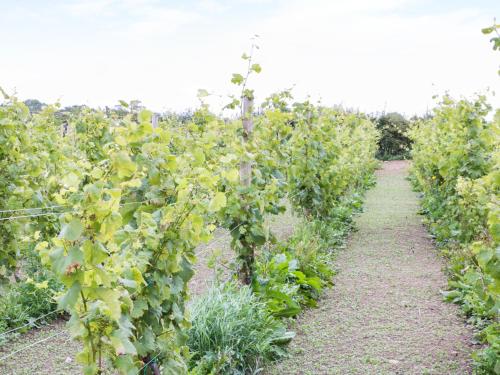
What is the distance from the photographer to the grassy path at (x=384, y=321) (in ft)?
13.8

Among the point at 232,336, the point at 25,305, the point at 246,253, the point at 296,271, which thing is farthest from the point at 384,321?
the point at 25,305

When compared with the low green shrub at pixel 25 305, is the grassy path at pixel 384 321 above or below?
below

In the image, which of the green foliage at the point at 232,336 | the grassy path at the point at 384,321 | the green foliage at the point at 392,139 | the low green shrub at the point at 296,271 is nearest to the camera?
the green foliage at the point at 232,336

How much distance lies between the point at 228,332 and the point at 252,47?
2.80 m

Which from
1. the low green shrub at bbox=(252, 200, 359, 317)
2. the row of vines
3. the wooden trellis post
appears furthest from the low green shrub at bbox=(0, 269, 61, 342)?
the low green shrub at bbox=(252, 200, 359, 317)

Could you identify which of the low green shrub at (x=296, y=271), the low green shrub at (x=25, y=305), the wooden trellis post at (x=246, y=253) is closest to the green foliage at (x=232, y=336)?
the low green shrub at (x=296, y=271)

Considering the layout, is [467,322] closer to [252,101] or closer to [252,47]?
[252,101]

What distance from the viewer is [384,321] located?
5.13 metres

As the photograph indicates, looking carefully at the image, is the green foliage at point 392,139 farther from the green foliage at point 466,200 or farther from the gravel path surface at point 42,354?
the gravel path surface at point 42,354

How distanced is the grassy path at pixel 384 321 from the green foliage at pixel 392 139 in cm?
1843

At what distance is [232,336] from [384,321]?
6.31 ft

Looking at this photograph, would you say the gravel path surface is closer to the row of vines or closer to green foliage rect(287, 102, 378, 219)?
the row of vines

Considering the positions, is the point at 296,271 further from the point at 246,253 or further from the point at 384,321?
the point at 384,321

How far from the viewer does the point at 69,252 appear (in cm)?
186
